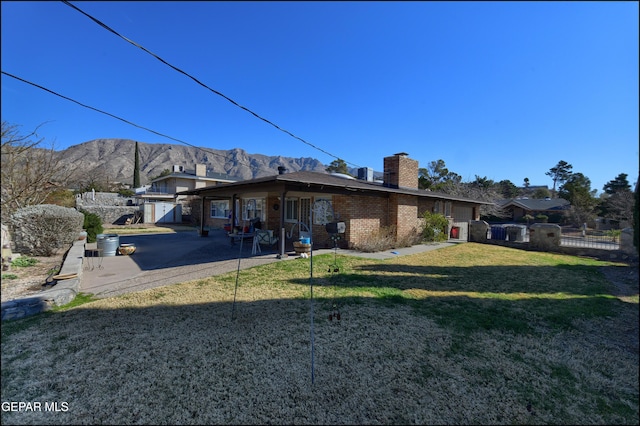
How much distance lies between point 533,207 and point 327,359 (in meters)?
43.0

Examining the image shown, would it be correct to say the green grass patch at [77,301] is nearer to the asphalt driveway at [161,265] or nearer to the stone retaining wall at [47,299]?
the stone retaining wall at [47,299]

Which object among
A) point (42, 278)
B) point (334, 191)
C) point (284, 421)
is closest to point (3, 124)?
point (284, 421)

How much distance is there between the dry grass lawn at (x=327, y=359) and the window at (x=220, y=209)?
16274 mm

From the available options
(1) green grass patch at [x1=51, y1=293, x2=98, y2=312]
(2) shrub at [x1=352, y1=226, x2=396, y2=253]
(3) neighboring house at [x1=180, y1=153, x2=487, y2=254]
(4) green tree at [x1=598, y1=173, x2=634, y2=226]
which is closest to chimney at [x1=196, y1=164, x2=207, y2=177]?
(3) neighboring house at [x1=180, y1=153, x2=487, y2=254]

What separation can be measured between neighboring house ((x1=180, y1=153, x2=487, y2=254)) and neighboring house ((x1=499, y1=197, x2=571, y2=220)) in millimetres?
25046

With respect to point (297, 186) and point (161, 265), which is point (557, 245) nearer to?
point (297, 186)

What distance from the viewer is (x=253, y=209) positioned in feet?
54.7

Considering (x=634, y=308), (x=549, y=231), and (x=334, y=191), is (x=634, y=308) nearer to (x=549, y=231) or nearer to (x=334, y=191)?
(x=334, y=191)

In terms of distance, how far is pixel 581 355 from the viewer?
3.51m

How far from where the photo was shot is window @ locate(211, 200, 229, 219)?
21469mm

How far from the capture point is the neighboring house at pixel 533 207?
3534 cm

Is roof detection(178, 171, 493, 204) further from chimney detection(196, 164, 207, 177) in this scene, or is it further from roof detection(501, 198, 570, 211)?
roof detection(501, 198, 570, 211)

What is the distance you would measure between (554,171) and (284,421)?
77548mm

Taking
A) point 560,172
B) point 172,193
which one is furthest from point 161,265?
point 560,172
